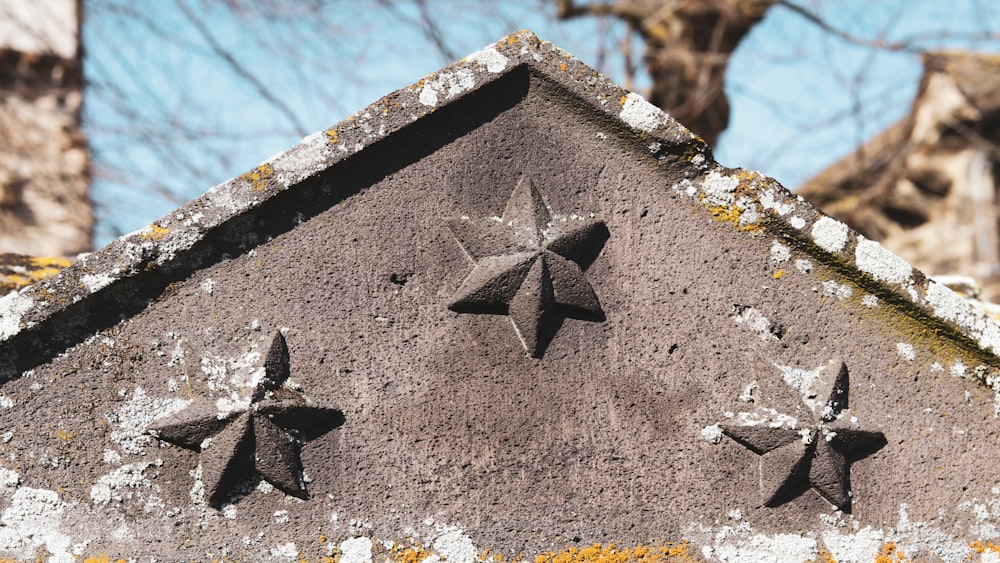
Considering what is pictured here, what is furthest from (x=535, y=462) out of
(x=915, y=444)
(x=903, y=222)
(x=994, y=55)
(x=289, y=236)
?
(x=903, y=222)

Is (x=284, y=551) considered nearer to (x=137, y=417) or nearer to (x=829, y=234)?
(x=137, y=417)

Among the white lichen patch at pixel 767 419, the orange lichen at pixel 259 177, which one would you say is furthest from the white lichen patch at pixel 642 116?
the orange lichen at pixel 259 177

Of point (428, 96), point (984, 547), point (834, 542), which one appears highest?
point (428, 96)

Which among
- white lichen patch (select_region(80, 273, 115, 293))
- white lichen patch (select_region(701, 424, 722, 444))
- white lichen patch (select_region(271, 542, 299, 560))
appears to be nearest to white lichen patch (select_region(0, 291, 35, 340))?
white lichen patch (select_region(80, 273, 115, 293))

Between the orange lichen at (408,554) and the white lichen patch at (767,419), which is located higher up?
the orange lichen at (408,554)

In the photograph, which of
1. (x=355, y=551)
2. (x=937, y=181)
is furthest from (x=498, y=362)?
(x=937, y=181)

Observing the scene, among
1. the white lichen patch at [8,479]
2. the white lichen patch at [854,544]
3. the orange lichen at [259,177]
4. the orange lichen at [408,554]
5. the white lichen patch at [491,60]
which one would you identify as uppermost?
the orange lichen at [259,177]

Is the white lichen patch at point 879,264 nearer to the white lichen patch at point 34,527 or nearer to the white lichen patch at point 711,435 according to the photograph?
the white lichen patch at point 711,435
